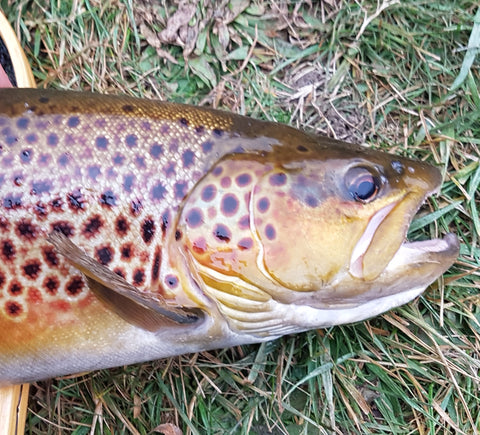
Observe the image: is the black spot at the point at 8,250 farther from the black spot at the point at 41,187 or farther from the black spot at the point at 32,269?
the black spot at the point at 41,187

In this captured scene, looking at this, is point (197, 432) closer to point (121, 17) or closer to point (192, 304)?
point (192, 304)

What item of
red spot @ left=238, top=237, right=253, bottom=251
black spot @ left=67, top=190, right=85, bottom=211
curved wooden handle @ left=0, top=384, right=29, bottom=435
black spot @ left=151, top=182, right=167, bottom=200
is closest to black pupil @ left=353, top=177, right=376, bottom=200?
red spot @ left=238, top=237, right=253, bottom=251

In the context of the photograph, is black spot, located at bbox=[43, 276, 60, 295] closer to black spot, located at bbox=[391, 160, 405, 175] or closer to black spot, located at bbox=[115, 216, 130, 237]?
black spot, located at bbox=[115, 216, 130, 237]

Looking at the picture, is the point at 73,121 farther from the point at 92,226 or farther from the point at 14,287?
the point at 14,287

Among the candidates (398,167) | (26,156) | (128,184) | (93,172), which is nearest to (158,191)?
(128,184)

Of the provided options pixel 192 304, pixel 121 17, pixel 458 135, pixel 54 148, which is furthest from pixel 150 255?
pixel 458 135

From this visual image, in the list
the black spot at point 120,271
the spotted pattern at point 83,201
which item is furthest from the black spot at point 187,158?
the black spot at point 120,271

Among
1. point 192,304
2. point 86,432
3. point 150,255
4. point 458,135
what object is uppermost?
point 458,135
